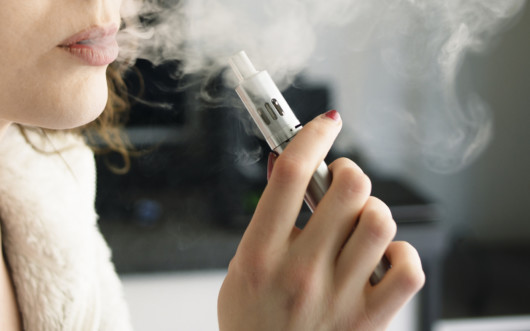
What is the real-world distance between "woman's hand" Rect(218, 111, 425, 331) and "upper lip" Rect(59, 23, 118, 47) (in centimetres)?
18

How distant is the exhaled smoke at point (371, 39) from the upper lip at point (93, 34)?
434 millimetres

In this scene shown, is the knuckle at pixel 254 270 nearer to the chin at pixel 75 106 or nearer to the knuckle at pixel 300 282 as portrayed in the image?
the knuckle at pixel 300 282

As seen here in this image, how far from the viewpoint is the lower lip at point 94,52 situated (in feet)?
1.24

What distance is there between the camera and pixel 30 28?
0.36 meters

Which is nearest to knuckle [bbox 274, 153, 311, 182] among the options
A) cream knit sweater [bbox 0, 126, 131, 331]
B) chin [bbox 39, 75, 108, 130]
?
chin [bbox 39, 75, 108, 130]

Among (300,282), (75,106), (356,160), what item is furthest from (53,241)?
(356,160)

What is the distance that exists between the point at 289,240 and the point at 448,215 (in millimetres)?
837

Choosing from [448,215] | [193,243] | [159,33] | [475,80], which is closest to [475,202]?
[448,215]

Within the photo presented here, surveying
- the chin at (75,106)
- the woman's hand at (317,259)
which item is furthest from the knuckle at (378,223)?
the chin at (75,106)

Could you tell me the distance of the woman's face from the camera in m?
0.36

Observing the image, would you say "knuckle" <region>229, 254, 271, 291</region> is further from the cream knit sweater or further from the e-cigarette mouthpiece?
the cream knit sweater

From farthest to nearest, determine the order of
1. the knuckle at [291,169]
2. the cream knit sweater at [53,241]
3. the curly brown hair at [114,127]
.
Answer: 1. the curly brown hair at [114,127]
2. the cream knit sweater at [53,241]
3. the knuckle at [291,169]

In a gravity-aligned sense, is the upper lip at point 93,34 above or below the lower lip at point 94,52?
above

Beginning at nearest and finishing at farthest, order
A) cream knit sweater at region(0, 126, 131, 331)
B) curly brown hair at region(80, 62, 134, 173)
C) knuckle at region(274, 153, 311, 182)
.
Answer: knuckle at region(274, 153, 311, 182), cream knit sweater at region(0, 126, 131, 331), curly brown hair at region(80, 62, 134, 173)
